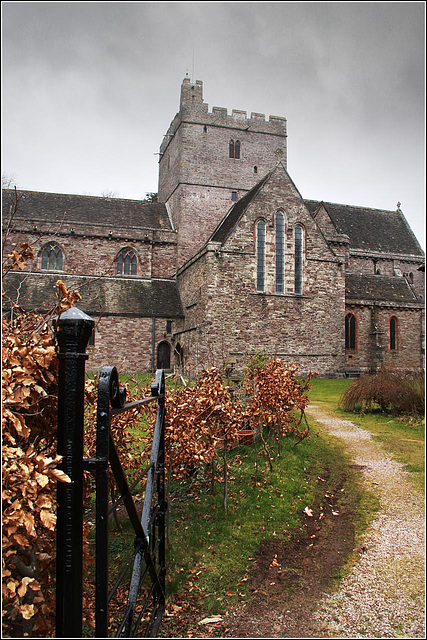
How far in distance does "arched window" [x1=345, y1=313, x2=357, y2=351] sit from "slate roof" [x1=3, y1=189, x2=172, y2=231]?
13949 millimetres

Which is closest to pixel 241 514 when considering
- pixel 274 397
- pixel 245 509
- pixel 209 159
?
pixel 245 509

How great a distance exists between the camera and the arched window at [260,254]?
2428 centimetres

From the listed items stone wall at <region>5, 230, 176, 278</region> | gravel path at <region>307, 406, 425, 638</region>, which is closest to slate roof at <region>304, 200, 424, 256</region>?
stone wall at <region>5, 230, 176, 278</region>

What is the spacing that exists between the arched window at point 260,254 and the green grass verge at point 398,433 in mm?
8593

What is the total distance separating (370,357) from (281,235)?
9.25m

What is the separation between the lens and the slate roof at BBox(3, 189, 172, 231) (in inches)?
1185

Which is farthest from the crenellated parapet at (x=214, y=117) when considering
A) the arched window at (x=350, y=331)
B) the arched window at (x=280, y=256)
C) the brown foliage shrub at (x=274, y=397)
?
the brown foliage shrub at (x=274, y=397)

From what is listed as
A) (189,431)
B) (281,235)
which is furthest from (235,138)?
(189,431)

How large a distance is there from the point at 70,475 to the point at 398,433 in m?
11.0

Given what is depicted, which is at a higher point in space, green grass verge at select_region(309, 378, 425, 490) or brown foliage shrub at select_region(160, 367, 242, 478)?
brown foliage shrub at select_region(160, 367, 242, 478)

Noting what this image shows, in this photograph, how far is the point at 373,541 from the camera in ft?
20.1

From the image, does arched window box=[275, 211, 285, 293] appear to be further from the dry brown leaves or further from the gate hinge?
the gate hinge

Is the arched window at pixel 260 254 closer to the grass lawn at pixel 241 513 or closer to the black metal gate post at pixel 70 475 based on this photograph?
the grass lawn at pixel 241 513

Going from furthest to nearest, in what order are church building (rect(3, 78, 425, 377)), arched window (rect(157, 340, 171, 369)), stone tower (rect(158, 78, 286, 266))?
stone tower (rect(158, 78, 286, 266)), arched window (rect(157, 340, 171, 369)), church building (rect(3, 78, 425, 377))
